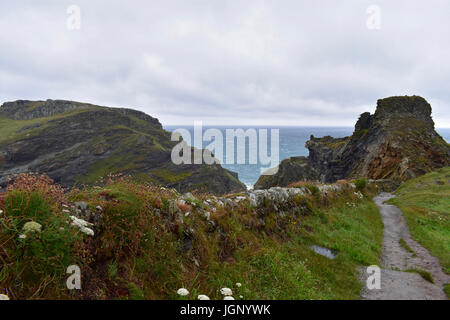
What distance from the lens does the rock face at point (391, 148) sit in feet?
170

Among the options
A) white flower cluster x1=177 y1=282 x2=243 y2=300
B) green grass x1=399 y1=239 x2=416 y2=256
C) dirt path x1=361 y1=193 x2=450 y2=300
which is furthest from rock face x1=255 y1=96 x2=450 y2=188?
white flower cluster x1=177 y1=282 x2=243 y2=300

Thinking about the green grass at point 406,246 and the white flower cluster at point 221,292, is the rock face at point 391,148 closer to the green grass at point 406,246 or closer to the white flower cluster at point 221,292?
the green grass at point 406,246

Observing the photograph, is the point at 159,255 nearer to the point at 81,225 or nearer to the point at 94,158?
the point at 81,225

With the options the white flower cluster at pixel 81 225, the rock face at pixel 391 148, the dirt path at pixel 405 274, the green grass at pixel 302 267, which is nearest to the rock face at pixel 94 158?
the rock face at pixel 391 148

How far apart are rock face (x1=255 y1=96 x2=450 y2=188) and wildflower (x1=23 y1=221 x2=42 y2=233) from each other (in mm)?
59636

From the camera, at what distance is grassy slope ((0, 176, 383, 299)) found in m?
3.94

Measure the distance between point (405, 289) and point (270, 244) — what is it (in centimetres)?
491

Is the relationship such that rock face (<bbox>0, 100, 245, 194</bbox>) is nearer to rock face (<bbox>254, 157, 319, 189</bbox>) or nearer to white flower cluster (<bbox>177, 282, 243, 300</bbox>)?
rock face (<bbox>254, 157, 319, 189</bbox>)

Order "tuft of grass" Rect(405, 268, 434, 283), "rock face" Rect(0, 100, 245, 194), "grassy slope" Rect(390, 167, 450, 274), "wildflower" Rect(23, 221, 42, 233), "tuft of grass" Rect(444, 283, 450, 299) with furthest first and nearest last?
1. "rock face" Rect(0, 100, 245, 194)
2. "grassy slope" Rect(390, 167, 450, 274)
3. "tuft of grass" Rect(405, 268, 434, 283)
4. "tuft of grass" Rect(444, 283, 450, 299)
5. "wildflower" Rect(23, 221, 42, 233)

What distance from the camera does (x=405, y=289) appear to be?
8.33 metres

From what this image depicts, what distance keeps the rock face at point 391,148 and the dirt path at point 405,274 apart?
4338 cm

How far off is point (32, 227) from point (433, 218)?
26593mm

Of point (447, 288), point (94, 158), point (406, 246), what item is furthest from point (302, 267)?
point (94, 158)
